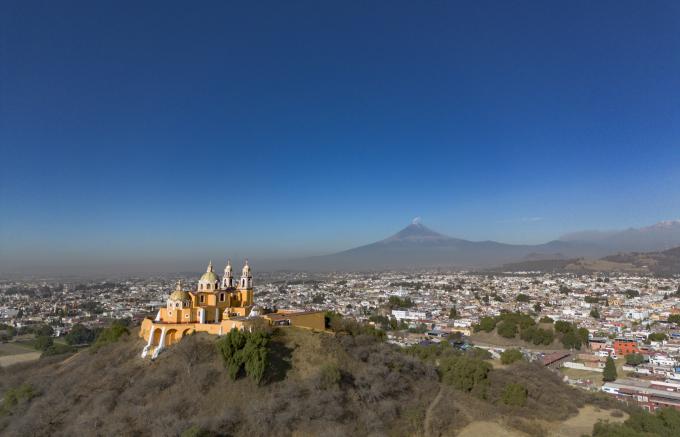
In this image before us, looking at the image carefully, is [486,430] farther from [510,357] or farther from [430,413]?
[510,357]

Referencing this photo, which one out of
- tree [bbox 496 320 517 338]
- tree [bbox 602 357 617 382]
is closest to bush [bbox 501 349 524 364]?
tree [bbox 602 357 617 382]

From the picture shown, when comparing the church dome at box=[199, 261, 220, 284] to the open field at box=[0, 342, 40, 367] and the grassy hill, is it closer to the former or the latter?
the grassy hill

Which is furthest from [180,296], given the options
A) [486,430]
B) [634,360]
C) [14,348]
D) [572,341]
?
[572,341]

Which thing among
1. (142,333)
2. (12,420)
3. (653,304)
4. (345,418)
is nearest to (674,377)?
(345,418)

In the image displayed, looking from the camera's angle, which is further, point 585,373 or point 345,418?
point 585,373

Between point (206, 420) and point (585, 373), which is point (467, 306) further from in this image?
point (206, 420)

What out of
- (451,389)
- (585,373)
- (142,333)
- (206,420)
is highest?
(142,333)
